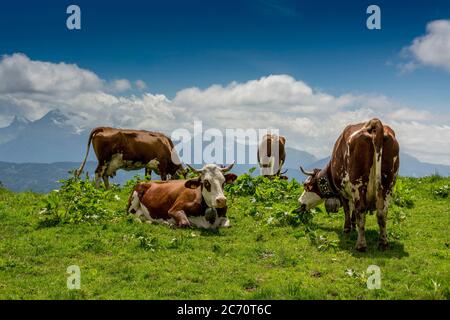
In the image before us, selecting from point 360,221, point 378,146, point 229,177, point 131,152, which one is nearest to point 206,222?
point 229,177

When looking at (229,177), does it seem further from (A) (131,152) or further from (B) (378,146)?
(A) (131,152)

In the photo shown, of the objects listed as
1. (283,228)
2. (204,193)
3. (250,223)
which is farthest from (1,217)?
(283,228)

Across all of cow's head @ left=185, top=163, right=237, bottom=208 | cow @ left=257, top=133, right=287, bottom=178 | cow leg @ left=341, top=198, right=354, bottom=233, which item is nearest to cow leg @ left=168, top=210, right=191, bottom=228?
cow's head @ left=185, top=163, right=237, bottom=208

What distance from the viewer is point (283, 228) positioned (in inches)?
561

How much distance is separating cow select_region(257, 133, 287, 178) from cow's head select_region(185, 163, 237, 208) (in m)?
15.1

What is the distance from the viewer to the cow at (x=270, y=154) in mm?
29969

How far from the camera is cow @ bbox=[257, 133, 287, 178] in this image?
1180 inches

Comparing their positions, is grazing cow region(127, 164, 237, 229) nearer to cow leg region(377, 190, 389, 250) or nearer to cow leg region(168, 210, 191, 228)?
cow leg region(168, 210, 191, 228)

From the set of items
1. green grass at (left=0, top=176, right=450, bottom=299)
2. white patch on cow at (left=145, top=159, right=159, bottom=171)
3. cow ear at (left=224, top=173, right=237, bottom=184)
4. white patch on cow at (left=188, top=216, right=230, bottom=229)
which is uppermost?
white patch on cow at (left=145, top=159, right=159, bottom=171)

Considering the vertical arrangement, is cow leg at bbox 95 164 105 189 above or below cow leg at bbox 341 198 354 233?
above

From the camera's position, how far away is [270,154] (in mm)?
30594

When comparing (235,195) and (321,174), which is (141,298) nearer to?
(321,174)

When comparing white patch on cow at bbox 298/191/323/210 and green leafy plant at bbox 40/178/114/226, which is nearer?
green leafy plant at bbox 40/178/114/226

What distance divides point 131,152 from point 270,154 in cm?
1002
